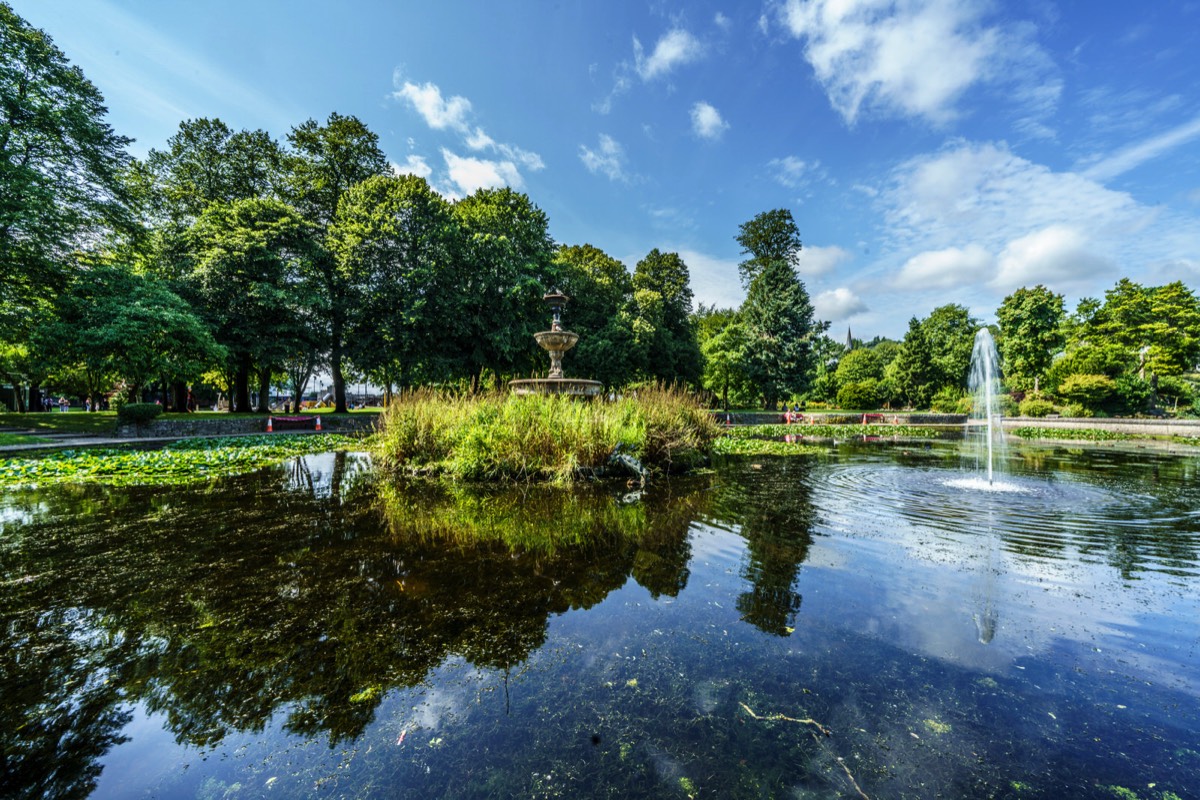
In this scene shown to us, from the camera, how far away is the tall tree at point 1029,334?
1308 inches

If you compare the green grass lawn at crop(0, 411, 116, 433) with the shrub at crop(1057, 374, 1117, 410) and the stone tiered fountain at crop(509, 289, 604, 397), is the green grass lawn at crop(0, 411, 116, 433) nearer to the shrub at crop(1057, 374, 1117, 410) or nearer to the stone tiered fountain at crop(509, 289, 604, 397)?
the stone tiered fountain at crop(509, 289, 604, 397)

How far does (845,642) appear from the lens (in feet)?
8.88

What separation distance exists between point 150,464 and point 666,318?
91.9 ft

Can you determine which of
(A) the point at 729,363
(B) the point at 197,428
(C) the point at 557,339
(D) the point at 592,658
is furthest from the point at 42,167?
(A) the point at 729,363

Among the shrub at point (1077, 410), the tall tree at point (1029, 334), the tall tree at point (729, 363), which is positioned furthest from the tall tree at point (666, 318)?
the tall tree at point (1029, 334)

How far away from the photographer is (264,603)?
315 centimetres

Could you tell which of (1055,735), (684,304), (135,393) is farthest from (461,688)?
(135,393)

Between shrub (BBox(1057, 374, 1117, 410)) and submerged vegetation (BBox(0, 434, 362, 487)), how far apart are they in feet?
132

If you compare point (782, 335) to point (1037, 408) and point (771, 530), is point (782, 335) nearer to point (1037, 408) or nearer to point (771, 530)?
point (1037, 408)

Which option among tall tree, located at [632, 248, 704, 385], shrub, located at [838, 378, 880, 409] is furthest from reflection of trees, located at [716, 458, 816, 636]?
shrub, located at [838, 378, 880, 409]

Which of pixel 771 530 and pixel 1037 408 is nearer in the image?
pixel 771 530

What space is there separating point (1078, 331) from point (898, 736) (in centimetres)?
5034

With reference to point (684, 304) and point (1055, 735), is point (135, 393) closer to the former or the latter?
point (684, 304)

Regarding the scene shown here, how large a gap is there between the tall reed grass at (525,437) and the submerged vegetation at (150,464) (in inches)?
133
